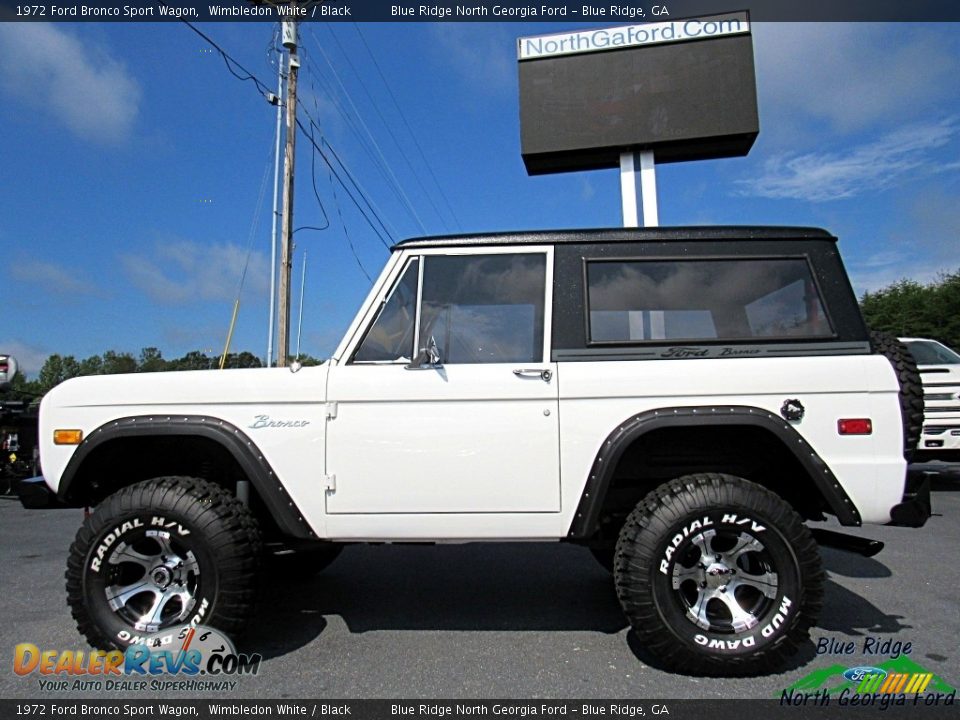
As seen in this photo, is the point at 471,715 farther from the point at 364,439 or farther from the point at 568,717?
the point at 364,439

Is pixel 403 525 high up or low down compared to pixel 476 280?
down

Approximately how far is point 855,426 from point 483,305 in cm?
191

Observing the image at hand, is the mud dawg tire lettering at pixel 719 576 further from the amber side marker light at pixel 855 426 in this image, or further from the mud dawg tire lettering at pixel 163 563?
the mud dawg tire lettering at pixel 163 563

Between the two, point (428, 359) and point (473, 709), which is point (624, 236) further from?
point (473, 709)

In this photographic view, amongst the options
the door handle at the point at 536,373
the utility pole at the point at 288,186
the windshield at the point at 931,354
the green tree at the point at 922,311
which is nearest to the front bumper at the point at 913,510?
the door handle at the point at 536,373

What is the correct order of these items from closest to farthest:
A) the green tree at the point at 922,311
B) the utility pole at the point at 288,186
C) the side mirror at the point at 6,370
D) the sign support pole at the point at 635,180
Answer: the side mirror at the point at 6,370, the sign support pole at the point at 635,180, the utility pole at the point at 288,186, the green tree at the point at 922,311

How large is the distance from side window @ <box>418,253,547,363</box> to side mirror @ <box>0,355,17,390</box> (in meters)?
9.50

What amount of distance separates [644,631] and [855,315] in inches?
73.9

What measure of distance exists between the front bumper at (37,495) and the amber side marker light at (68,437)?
0.90 feet

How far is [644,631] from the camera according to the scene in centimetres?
266

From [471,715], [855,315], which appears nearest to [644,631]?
[471,715]

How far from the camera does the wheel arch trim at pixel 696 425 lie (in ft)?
8.90

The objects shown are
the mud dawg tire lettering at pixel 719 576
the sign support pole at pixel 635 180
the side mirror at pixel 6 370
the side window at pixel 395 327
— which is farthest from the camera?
the sign support pole at pixel 635 180

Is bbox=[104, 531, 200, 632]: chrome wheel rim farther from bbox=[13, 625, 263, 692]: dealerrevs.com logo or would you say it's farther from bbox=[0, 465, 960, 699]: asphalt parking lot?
bbox=[0, 465, 960, 699]: asphalt parking lot
